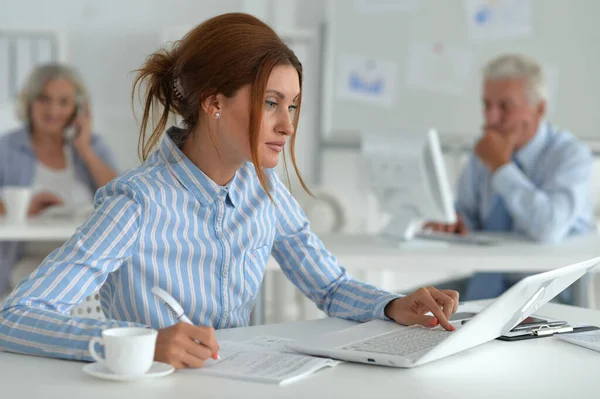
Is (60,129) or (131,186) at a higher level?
(60,129)

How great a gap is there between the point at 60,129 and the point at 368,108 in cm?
144

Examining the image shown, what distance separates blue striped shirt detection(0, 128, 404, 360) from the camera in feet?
3.90

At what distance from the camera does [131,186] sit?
53.1 inches

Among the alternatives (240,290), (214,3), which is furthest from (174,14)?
(240,290)

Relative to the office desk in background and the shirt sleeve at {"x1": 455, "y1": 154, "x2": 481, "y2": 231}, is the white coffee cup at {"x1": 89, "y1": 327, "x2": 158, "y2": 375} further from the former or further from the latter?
the shirt sleeve at {"x1": 455, "y1": 154, "x2": 481, "y2": 231}

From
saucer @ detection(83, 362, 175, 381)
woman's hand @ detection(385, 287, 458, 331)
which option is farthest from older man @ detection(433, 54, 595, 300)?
saucer @ detection(83, 362, 175, 381)

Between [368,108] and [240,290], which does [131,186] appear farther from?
[368,108]

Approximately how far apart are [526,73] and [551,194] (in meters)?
0.49

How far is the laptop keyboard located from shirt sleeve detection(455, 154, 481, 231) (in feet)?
Result: 6.45

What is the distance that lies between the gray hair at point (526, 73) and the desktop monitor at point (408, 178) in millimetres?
624

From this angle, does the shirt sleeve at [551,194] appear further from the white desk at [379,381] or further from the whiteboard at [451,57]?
the white desk at [379,381]

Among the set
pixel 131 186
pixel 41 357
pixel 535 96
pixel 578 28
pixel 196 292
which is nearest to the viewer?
pixel 41 357

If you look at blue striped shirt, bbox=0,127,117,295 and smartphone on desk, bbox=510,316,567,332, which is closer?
smartphone on desk, bbox=510,316,567,332

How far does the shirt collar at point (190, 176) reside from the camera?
4.73ft
